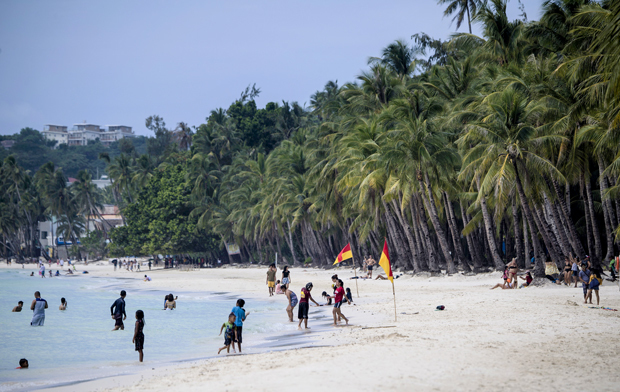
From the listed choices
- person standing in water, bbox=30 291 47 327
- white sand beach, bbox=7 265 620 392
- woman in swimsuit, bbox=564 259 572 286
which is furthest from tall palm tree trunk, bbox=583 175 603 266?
person standing in water, bbox=30 291 47 327

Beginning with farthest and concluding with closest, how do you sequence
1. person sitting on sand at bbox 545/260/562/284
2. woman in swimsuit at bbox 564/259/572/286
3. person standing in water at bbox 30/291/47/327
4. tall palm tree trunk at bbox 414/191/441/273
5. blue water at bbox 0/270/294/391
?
1. tall palm tree trunk at bbox 414/191/441/273
2. person sitting on sand at bbox 545/260/562/284
3. woman in swimsuit at bbox 564/259/572/286
4. person standing in water at bbox 30/291/47/327
5. blue water at bbox 0/270/294/391

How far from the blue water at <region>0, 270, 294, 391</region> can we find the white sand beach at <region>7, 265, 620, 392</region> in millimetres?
1663

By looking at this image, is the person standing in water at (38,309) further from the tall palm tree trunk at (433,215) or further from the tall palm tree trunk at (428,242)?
the tall palm tree trunk at (428,242)

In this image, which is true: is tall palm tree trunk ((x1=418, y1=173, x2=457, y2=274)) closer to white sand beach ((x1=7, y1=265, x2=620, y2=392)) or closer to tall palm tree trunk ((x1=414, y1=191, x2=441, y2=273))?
tall palm tree trunk ((x1=414, y1=191, x2=441, y2=273))

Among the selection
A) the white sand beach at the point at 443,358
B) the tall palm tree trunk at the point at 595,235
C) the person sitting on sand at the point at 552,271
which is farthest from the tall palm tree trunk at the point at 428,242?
the white sand beach at the point at 443,358

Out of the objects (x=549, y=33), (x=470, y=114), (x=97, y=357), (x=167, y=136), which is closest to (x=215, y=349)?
(x=97, y=357)

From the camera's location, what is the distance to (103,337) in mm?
18516

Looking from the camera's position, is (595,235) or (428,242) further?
(428,242)

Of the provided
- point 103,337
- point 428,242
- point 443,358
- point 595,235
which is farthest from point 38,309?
point 595,235

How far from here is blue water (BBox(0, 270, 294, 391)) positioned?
516 inches

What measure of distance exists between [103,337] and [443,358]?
1280 centimetres

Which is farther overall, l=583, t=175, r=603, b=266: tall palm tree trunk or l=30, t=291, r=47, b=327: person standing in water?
l=583, t=175, r=603, b=266: tall palm tree trunk

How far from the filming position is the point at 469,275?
97.8ft

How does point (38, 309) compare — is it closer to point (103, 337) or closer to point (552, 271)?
point (103, 337)
